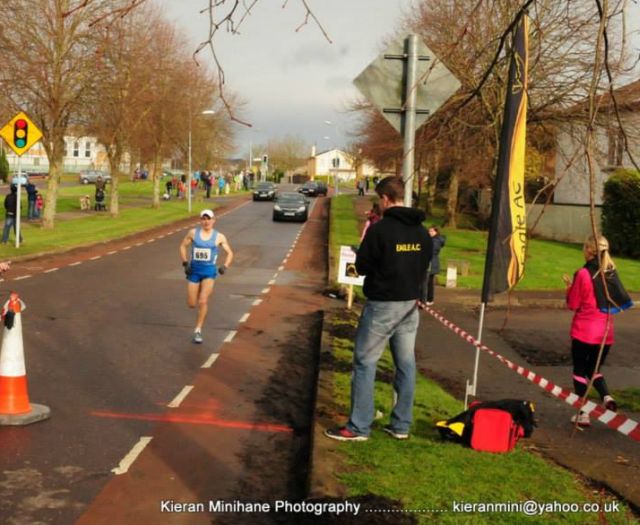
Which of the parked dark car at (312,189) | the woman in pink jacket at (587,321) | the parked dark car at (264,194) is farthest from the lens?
the parked dark car at (312,189)

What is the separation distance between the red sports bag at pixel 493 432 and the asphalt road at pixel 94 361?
2.69 meters

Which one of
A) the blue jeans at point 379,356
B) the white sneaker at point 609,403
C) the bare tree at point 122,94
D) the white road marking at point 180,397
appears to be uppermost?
the bare tree at point 122,94

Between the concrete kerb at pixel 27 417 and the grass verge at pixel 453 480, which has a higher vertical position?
the grass verge at pixel 453 480

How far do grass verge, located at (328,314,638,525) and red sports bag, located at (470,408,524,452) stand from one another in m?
0.10

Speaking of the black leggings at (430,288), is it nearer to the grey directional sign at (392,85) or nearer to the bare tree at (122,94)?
the grey directional sign at (392,85)

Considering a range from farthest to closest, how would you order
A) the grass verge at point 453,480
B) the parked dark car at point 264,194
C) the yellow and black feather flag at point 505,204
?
the parked dark car at point 264,194 < the yellow and black feather flag at point 505,204 < the grass verge at point 453,480

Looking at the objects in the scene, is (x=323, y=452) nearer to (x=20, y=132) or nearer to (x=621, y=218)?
(x=20, y=132)

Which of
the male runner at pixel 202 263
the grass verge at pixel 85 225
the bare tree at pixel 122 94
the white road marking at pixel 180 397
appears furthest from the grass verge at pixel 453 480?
the bare tree at pixel 122 94

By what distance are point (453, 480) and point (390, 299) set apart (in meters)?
1.41

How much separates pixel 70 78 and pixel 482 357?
73.2 ft

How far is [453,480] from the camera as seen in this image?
512cm

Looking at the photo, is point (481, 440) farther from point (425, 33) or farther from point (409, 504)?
point (425, 33)

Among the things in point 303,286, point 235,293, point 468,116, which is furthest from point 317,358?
point 468,116

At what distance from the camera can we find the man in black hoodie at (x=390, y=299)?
19.3 ft
